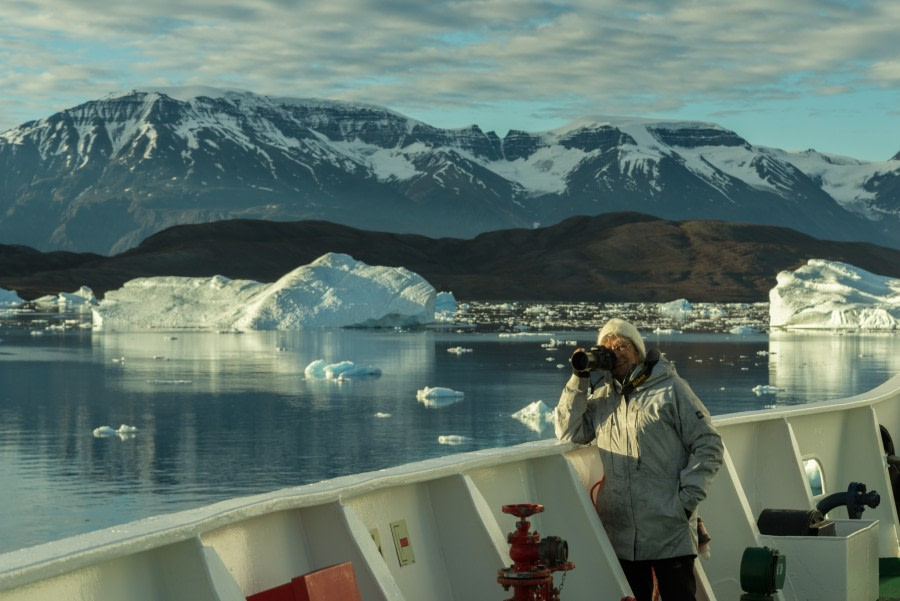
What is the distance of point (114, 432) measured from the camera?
68.6 ft

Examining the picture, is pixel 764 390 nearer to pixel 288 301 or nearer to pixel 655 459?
pixel 655 459

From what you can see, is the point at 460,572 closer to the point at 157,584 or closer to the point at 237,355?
the point at 157,584

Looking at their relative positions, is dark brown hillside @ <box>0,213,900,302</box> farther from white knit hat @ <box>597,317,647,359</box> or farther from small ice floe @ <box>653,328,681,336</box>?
white knit hat @ <box>597,317,647,359</box>

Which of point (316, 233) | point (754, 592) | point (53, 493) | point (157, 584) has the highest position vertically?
point (316, 233)

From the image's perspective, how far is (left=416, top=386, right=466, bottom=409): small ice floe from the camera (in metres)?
25.6

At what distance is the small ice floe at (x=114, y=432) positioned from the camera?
2072 centimetres

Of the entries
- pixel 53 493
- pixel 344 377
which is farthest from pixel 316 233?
pixel 53 493

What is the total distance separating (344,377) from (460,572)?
89.0 feet

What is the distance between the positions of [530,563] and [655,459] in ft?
1.83

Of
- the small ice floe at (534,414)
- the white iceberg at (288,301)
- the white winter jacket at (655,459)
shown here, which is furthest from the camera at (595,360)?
the white iceberg at (288,301)

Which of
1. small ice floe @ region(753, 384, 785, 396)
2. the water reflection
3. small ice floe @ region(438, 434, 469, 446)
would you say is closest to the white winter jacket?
small ice floe @ region(438, 434, 469, 446)

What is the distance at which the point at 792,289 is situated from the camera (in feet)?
185

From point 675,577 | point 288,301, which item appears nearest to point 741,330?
point 288,301

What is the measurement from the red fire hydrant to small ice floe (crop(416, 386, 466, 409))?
70.0 ft
